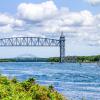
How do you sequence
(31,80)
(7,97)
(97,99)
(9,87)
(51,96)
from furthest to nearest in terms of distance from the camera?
(97,99) < (31,80) < (51,96) < (9,87) < (7,97)

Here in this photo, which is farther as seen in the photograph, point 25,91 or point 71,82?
point 71,82

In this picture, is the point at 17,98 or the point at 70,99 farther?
the point at 70,99

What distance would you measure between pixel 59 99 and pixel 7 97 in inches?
267

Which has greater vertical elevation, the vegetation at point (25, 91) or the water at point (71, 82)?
the vegetation at point (25, 91)

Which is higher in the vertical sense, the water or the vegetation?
the vegetation

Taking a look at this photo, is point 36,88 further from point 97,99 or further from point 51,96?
point 97,99

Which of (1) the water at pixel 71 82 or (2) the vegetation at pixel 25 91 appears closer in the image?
(2) the vegetation at pixel 25 91

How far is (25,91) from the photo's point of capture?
24.9 m

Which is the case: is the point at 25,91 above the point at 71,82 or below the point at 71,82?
above

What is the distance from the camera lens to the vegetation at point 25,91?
825 inches

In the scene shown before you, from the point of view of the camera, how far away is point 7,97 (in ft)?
65.2

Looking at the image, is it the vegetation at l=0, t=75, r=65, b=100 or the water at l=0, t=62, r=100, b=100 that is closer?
the vegetation at l=0, t=75, r=65, b=100

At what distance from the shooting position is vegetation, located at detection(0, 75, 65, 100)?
20962 mm

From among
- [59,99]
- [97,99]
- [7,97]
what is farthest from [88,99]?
[7,97]
